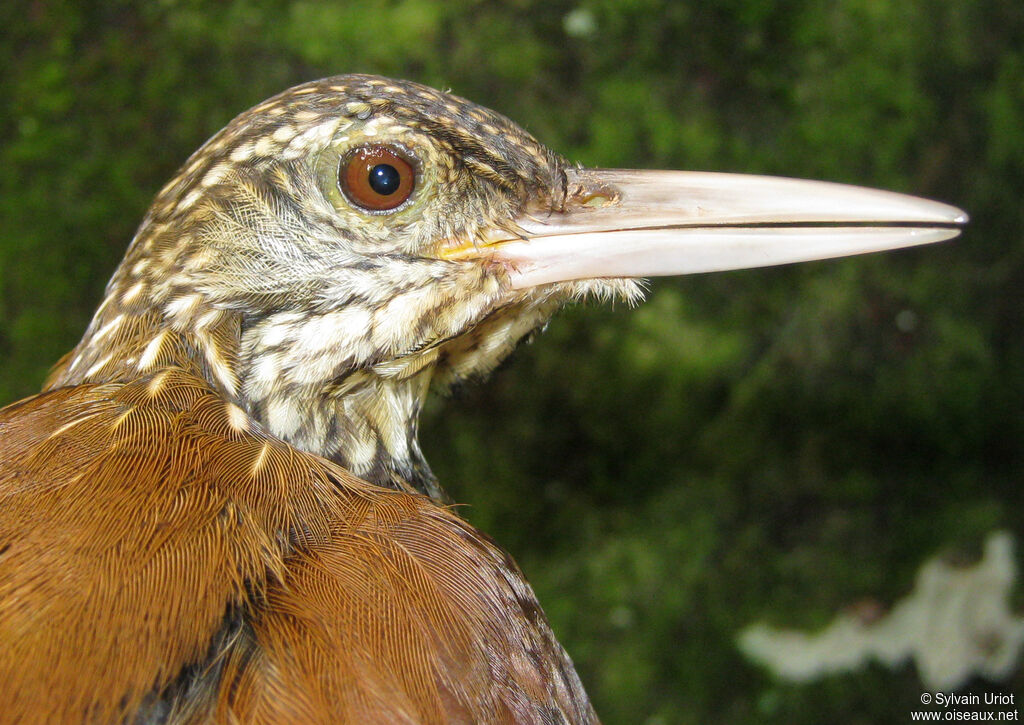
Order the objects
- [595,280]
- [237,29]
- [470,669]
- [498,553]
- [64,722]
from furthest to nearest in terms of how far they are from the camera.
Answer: [237,29], [595,280], [498,553], [470,669], [64,722]

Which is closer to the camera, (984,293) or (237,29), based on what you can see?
(237,29)

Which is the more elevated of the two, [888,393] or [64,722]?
[64,722]

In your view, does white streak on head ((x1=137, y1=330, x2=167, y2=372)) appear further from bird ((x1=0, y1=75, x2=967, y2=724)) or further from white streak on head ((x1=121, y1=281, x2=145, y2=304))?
white streak on head ((x1=121, y1=281, x2=145, y2=304))

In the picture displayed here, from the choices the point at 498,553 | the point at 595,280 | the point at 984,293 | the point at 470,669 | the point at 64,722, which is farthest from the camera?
the point at 984,293

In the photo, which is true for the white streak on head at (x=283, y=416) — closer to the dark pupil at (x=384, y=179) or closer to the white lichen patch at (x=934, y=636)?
the dark pupil at (x=384, y=179)

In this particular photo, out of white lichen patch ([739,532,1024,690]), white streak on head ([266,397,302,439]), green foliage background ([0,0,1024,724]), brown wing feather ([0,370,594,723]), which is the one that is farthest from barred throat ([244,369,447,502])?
white lichen patch ([739,532,1024,690])

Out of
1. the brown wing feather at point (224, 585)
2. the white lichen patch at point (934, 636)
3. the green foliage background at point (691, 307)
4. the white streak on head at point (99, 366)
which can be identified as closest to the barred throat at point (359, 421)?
the brown wing feather at point (224, 585)

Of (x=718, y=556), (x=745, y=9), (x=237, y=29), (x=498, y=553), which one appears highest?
(x=237, y=29)

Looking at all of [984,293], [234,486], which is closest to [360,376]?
[234,486]

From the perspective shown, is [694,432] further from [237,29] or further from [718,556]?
[237,29]

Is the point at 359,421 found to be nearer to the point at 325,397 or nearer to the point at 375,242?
the point at 325,397
